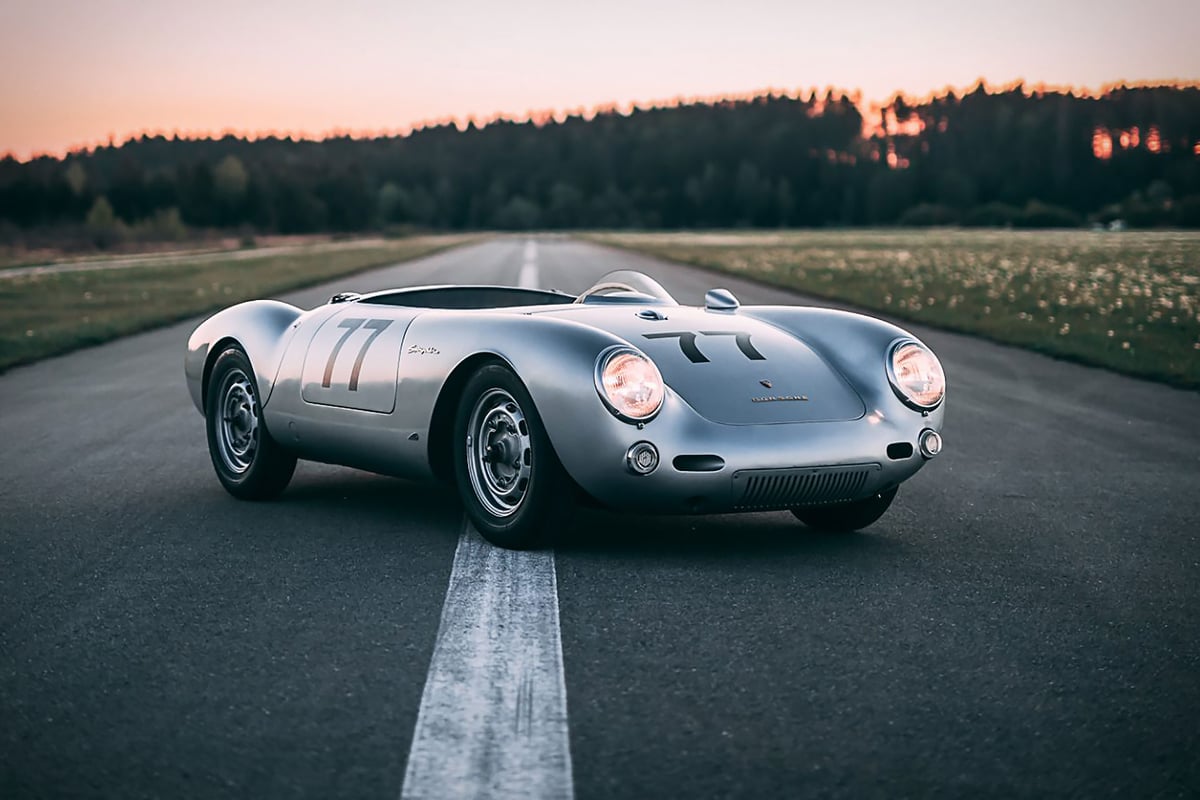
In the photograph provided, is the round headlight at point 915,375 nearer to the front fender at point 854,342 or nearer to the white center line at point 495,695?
the front fender at point 854,342

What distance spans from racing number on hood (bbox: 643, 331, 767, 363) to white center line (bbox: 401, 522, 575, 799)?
995 millimetres

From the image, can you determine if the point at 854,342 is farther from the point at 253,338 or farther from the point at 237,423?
the point at 237,423

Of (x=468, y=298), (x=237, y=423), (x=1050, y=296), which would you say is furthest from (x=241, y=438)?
(x=1050, y=296)

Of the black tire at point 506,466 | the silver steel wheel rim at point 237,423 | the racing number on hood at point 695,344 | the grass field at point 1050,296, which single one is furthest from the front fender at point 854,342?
the grass field at point 1050,296

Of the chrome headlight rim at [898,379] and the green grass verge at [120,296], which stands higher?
the chrome headlight rim at [898,379]

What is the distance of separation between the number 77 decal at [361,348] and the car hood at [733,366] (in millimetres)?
775

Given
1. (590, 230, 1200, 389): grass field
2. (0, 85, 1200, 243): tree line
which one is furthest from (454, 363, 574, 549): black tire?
(0, 85, 1200, 243): tree line

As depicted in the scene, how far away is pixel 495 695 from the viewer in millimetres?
3451

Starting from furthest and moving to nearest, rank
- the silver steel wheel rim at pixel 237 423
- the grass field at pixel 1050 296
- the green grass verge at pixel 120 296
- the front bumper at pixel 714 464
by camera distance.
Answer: the green grass verge at pixel 120 296, the grass field at pixel 1050 296, the silver steel wheel rim at pixel 237 423, the front bumper at pixel 714 464

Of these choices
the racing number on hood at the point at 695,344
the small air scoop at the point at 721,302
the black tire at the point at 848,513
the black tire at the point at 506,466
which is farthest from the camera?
the small air scoop at the point at 721,302

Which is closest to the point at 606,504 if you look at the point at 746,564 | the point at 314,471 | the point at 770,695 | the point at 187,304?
the point at 746,564

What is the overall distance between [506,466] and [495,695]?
5.91 feet

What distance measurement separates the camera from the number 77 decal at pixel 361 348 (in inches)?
229

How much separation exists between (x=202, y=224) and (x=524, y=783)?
5390 inches
